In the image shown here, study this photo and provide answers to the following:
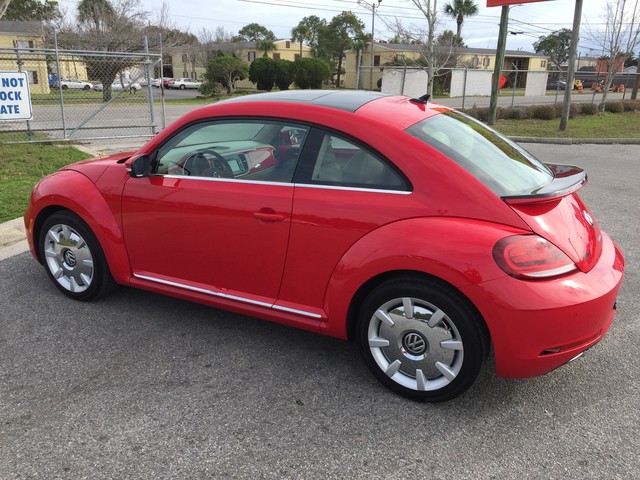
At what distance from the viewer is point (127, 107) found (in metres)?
18.4

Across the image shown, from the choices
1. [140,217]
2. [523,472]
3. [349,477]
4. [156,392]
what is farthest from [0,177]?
[523,472]

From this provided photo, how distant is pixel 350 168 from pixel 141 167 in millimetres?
1472

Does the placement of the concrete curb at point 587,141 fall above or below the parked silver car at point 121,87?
below

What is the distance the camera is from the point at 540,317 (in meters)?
2.45

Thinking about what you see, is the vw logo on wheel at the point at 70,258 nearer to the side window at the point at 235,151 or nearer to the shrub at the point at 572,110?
the side window at the point at 235,151

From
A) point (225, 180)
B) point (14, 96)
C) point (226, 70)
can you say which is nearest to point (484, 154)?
point (225, 180)

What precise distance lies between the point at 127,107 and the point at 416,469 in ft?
60.7

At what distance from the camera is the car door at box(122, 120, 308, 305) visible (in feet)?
10.1

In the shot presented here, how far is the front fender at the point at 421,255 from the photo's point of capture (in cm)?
251

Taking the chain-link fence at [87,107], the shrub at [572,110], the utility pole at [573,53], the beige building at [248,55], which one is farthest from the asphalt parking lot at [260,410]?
the beige building at [248,55]

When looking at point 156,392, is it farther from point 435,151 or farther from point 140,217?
point 435,151

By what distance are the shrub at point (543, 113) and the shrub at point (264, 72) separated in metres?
26.1

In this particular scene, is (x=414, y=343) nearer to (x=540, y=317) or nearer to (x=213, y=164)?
(x=540, y=317)

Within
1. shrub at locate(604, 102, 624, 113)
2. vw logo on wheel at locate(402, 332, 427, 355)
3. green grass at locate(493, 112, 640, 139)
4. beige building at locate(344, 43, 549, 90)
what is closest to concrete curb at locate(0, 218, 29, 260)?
vw logo on wheel at locate(402, 332, 427, 355)
